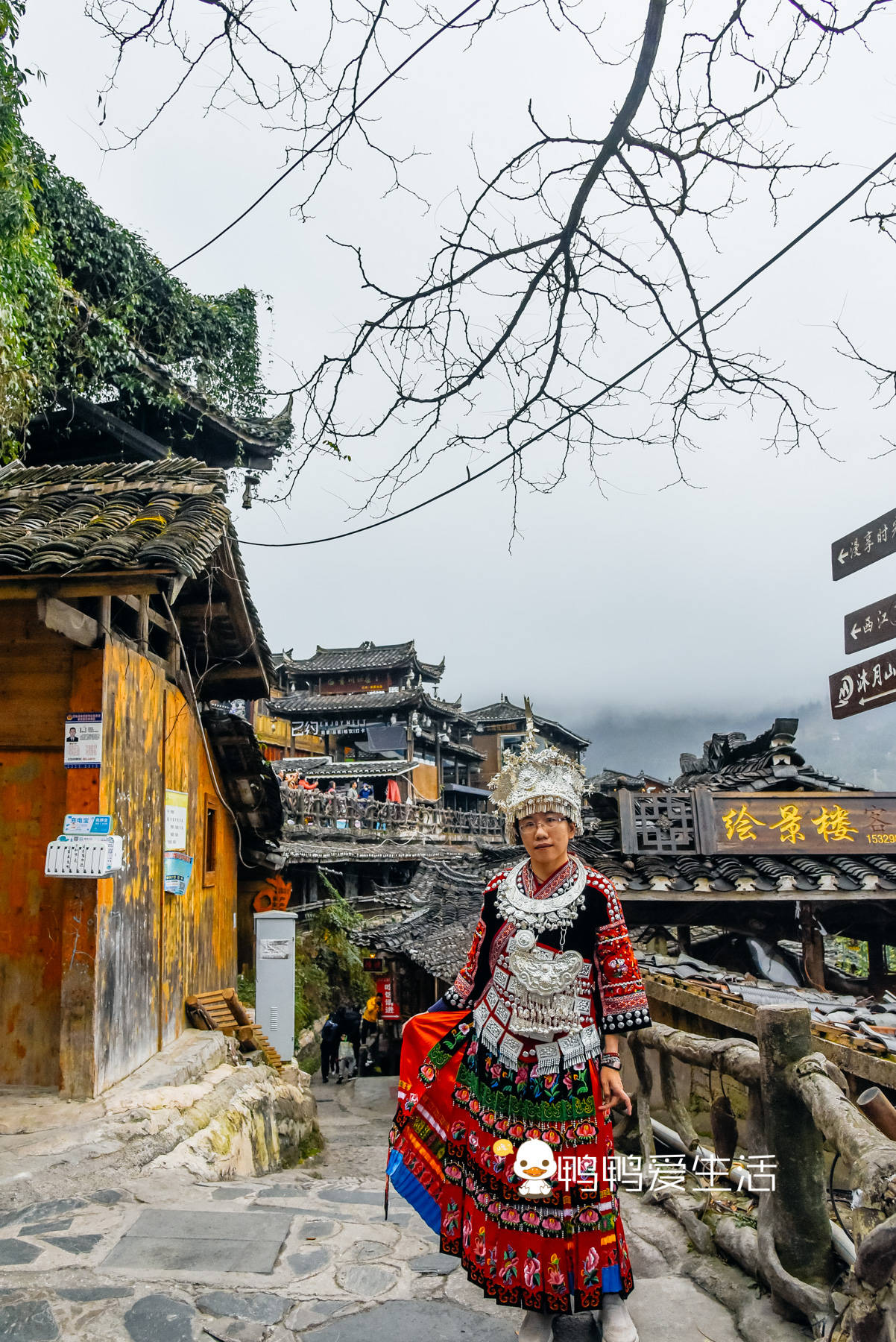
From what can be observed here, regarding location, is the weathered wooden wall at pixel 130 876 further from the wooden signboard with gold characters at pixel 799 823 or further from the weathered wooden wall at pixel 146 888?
the wooden signboard with gold characters at pixel 799 823

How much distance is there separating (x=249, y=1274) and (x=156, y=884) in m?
3.86

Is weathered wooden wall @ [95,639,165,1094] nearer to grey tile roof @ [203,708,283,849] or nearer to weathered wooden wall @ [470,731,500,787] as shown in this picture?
grey tile roof @ [203,708,283,849]

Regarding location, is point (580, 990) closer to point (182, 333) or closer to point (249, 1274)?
point (249, 1274)

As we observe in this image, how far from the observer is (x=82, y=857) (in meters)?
5.59

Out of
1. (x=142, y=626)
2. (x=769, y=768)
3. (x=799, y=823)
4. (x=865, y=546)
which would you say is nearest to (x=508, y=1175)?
(x=865, y=546)

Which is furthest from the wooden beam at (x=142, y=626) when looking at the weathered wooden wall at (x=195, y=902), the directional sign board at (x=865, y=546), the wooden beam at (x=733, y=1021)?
the directional sign board at (x=865, y=546)

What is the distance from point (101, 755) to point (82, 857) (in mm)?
674

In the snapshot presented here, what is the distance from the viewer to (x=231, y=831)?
9.66 metres

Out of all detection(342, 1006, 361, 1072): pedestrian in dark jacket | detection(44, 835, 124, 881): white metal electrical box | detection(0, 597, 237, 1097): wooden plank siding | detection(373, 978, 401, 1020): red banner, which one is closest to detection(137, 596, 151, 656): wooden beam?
detection(0, 597, 237, 1097): wooden plank siding

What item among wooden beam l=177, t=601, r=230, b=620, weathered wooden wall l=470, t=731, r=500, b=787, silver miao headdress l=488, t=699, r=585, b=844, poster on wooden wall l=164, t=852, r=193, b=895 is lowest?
poster on wooden wall l=164, t=852, r=193, b=895

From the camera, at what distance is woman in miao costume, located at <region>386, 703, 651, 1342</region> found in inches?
115

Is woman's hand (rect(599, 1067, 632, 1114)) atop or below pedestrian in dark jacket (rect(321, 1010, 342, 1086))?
atop

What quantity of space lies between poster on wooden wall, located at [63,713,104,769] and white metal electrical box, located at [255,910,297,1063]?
13.1ft

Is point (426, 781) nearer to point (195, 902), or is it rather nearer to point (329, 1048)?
point (329, 1048)
